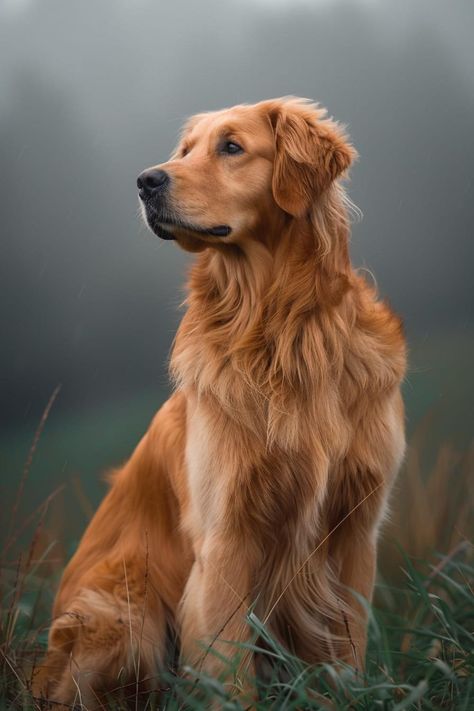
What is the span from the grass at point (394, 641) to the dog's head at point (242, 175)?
0.71 meters

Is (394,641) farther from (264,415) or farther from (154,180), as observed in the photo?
(154,180)

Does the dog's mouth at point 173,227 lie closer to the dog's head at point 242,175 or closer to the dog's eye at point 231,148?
the dog's head at point 242,175

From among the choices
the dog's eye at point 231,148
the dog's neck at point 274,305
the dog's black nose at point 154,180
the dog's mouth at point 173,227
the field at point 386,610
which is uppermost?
the dog's eye at point 231,148

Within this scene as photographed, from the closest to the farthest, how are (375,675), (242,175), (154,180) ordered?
(375,675) < (154,180) < (242,175)

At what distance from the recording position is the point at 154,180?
2.54m

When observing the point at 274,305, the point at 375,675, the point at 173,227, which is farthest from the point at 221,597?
the point at 173,227

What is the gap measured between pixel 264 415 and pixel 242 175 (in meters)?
0.75

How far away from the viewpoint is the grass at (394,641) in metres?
2.04

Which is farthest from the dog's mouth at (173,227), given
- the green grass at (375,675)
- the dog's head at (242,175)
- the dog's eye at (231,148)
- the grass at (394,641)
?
the green grass at (375,675)

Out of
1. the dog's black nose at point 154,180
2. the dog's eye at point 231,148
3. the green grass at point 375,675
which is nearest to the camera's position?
the green grass at point 375,675

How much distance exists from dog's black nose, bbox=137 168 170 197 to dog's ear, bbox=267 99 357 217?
344mm

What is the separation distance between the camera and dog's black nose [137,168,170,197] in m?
2.54

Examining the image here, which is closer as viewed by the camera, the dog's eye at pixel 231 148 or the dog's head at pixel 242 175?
the dog's head at pixel 242 175

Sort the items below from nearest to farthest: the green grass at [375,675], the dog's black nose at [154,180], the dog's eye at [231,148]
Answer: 1. the green grass at [375,675]
2. the dog's black nose at [154,180]
3. the dog's eye at [231,148]
